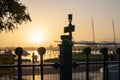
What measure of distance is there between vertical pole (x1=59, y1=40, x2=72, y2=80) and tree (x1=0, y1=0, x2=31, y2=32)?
53.9ft

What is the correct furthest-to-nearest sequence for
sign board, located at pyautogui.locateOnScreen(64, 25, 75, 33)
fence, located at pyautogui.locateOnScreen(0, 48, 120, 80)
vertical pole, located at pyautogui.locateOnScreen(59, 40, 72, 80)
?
sign board, located at pyautogui.locateOnScreen(64, 25, 75, 33)
vertical pole, located at pyautogui.locateOnScreen(59, 40, 72, 80)
fence, located at pyautogui.locateOnScreen(0, 48, 120, 80)

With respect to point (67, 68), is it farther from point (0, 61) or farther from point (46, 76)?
point (46, 76)

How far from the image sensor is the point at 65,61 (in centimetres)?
999

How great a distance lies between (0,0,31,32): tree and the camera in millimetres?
26344

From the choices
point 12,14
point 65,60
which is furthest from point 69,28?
point 65,60

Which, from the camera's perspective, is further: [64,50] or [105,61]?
[105,61]

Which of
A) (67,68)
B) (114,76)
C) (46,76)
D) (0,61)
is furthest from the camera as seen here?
(46,76)

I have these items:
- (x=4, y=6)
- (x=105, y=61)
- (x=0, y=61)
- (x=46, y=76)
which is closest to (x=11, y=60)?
(x=0, y=61)

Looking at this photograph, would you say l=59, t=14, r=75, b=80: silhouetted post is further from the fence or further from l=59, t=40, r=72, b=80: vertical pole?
the fence

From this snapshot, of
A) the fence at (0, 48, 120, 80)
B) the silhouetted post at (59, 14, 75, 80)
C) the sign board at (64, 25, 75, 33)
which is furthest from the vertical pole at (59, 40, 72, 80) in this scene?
the sign board at (64, 25, 75, 33)

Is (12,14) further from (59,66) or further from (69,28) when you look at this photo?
(59,66)

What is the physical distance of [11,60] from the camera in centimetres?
1377

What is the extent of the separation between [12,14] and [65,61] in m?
17.1

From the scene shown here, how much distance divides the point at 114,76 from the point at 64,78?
A: 5965 mm
